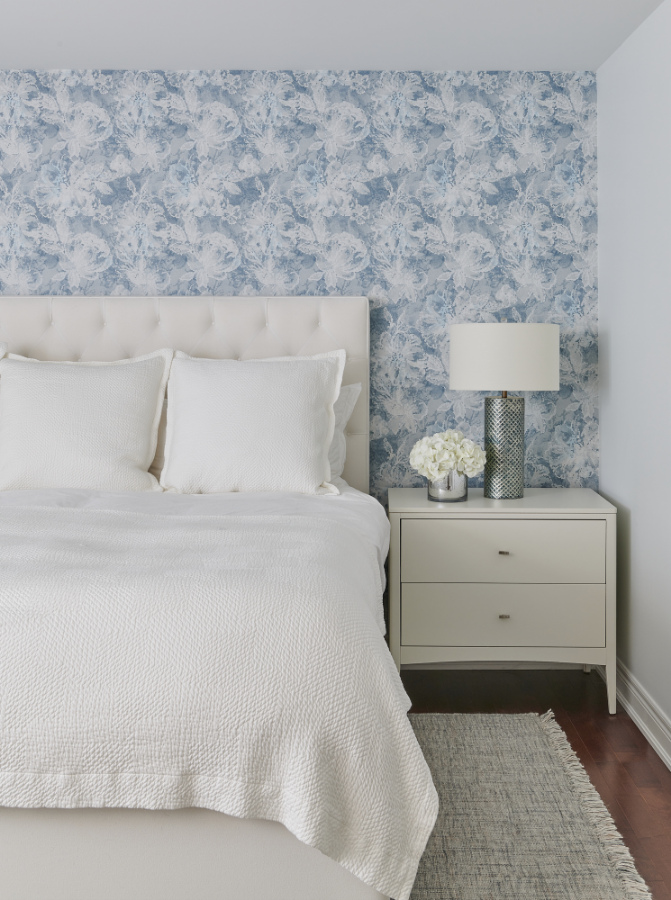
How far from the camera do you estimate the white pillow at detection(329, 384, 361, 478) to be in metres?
2.85

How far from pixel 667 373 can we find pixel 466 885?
1.58 meters

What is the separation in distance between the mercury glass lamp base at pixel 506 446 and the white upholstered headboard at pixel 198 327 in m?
→ 0.52

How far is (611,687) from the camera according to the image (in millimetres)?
2645

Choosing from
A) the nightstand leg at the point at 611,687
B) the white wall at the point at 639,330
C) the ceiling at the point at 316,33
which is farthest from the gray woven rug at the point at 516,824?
the ceiling at the point at 316,33

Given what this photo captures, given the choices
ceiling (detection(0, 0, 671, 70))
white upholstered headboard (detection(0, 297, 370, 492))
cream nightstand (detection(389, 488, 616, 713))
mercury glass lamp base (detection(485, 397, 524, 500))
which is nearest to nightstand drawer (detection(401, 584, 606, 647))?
cream nightstand (detection(389, 488, 616, 713))

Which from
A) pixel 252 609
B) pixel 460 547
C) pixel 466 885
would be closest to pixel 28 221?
pixel 460 547

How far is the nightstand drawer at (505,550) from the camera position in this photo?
2693mm

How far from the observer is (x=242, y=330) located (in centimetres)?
304

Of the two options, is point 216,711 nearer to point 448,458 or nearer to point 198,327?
point 448,458

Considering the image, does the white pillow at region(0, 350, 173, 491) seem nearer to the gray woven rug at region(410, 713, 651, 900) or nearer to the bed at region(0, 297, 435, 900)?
the bed at region(0, 297, 435, 900)

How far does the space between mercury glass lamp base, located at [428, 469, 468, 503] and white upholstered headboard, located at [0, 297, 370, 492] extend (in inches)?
15.8

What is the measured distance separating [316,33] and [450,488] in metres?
1.73

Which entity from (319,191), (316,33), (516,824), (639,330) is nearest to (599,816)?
(516,824)

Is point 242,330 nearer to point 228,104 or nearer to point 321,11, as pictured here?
point 228,104
